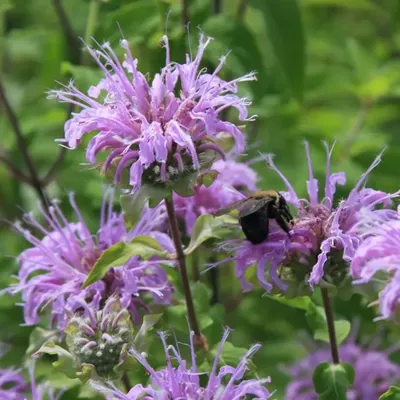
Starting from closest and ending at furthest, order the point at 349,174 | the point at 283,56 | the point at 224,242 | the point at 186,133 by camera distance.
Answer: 1. the point at 186,133
2. the point at 224,242
3. the point at 283,56
4. the point at 349,174

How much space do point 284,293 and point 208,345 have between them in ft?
0.77

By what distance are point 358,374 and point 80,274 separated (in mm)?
836

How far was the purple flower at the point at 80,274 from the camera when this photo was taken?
166 cm

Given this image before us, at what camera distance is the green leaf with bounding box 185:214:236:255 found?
5.20 ft

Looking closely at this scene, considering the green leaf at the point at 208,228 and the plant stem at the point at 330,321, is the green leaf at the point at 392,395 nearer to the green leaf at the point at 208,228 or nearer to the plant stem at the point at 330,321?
the plant stem at the point at 330,321

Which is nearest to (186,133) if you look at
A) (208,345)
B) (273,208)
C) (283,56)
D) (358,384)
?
(273,208)

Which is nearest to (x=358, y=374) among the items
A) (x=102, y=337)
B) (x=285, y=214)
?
(x=285, y=214)

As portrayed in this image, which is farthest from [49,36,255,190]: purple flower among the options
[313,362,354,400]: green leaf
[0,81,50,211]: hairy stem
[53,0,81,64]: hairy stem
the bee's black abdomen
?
[53,0,81,64]: hairy stem

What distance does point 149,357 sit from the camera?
166cm

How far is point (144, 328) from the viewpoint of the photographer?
61.4 inches

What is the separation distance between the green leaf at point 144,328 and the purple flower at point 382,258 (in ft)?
1.32

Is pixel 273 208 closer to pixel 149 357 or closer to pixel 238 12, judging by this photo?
pixel 149 357

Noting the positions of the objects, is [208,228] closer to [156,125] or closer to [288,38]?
[156,125]

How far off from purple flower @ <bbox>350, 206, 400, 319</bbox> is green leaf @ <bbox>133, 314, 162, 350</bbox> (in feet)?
1.32
